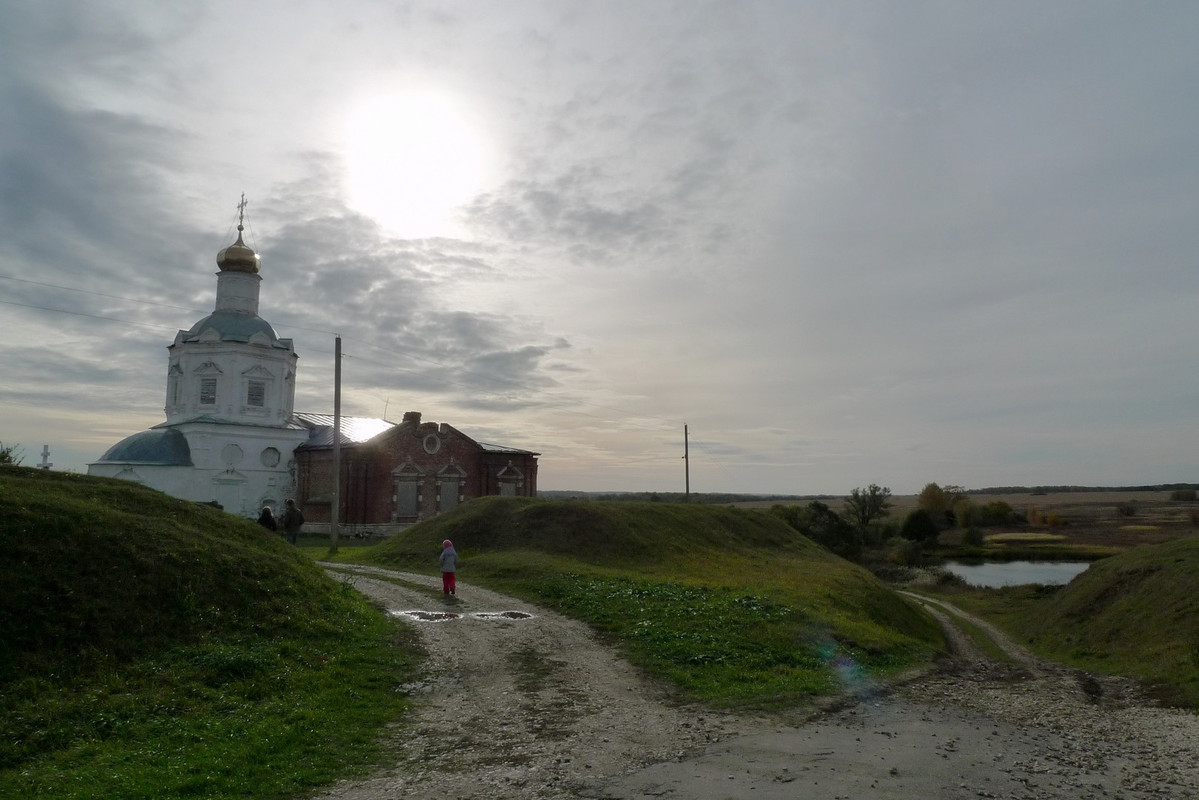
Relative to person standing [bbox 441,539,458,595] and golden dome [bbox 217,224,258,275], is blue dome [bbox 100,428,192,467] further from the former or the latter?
person standing [bbox 441,539,458,595]

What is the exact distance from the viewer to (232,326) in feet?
174

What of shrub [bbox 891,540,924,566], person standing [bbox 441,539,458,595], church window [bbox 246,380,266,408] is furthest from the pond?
church window [bbox 246,380,266,408]

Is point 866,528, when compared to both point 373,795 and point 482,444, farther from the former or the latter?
point 373,795

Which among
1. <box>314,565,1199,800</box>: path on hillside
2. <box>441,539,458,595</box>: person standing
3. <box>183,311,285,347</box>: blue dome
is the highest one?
<box>183,311,285,347</box>: blue dome

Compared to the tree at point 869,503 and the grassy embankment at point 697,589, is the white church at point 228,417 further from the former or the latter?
the tree at point 869,503

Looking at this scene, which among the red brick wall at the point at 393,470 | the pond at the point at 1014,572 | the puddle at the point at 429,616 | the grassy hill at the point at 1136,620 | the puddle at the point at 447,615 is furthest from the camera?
the pond at the point at 1014,572

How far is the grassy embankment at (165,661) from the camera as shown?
28.9 ft

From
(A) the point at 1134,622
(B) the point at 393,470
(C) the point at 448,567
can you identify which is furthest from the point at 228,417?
(A) the point at 1134,622

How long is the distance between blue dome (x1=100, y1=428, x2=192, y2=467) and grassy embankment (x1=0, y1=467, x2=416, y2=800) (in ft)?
115

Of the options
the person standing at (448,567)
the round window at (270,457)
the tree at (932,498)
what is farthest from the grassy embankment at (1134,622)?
the tree at (932,498)

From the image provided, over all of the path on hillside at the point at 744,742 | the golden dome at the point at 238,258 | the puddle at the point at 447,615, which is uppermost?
the golden dome at the point at 238,258

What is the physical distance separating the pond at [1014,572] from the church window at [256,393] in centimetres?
4761

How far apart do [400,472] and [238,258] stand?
17905mm

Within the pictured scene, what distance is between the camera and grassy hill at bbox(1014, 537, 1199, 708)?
1883 centimetres
